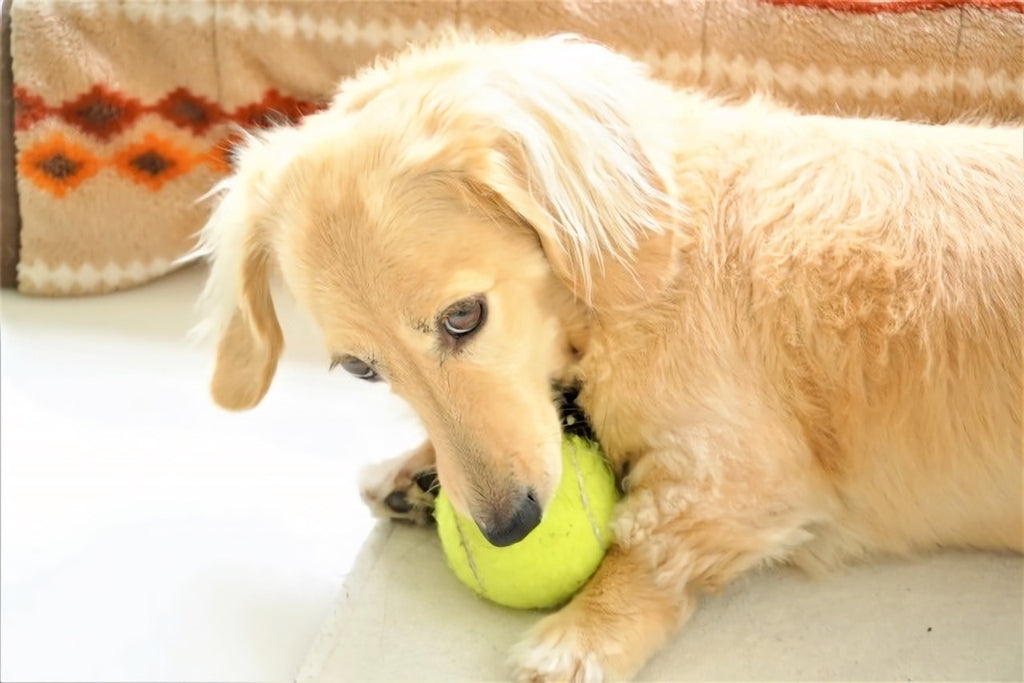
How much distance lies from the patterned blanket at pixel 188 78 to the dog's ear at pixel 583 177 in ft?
2.18

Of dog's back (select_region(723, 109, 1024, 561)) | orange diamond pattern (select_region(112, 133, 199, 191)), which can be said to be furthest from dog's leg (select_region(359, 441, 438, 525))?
orange diamond pattern (select_region(112, 133, 199, 191))

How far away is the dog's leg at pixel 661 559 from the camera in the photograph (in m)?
1.54

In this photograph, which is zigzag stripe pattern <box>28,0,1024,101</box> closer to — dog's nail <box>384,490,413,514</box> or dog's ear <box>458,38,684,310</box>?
dog's ear <box>458,38,684,310</box>

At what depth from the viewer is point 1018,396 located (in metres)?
1.48

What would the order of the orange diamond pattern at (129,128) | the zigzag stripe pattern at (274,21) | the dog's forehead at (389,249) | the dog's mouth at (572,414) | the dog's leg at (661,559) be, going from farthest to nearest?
1. the orange diamond pattern at (129,128)
2. the zigzag stripe pattern at (274,21)
3. the dog's mouth at (572,414)
4. the dog's leg at (661,559)
5. the dog's forehead at (389,249)

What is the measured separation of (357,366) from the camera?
5.13 ft

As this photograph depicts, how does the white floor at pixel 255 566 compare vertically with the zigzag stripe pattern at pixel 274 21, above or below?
below

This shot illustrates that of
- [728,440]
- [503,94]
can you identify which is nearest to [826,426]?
[728,440]

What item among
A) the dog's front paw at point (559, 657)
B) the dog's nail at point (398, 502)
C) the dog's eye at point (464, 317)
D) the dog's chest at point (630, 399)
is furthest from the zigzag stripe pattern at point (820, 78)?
the dog's front paw at point (559, 657)

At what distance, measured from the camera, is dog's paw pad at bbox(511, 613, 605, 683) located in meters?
1.50

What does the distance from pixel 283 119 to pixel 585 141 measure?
3.94 feet

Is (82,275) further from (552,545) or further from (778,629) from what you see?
(778,629)

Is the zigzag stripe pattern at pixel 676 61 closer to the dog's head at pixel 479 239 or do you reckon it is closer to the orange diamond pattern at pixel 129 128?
the orange diamond pattern at pixel 129 128

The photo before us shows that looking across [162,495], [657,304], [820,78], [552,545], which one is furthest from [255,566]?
[820,78]
